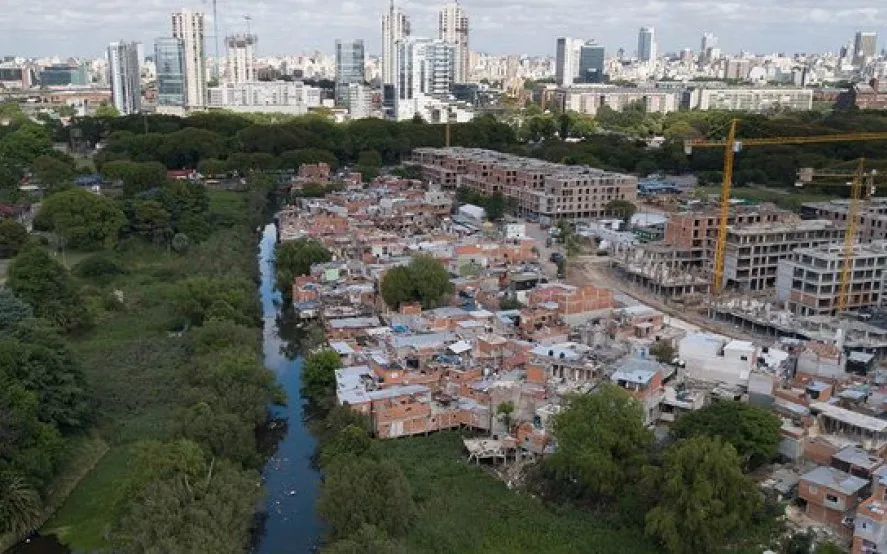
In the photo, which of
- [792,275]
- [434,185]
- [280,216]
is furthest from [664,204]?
[280,216]

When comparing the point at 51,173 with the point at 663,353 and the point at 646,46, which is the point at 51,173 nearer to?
the point at 663,353

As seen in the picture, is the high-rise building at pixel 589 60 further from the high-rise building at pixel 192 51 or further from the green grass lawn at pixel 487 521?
the green grass lawn at pixel 487 521

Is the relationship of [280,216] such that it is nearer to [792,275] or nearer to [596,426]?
[792,275]

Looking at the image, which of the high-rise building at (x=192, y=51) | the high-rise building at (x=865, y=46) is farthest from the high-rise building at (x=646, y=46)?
the high-rise building at (x=192, y=51)

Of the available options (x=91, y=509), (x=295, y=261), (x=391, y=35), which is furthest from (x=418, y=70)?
(x=91, y=509)

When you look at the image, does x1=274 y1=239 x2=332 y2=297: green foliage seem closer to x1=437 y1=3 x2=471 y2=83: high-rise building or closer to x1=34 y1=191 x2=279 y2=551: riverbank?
x1=34 y1=191 x2=279 y2=551: riverbank

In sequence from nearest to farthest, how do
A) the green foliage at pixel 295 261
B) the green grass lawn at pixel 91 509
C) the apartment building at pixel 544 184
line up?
the green grass lawn at pixel 91 509, the green foliage at pixel 295 261, the apartment building at pixel 544 184

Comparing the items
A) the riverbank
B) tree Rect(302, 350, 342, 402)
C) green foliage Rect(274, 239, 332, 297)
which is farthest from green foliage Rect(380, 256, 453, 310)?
tree Rect(302, 350, 342, 402)
